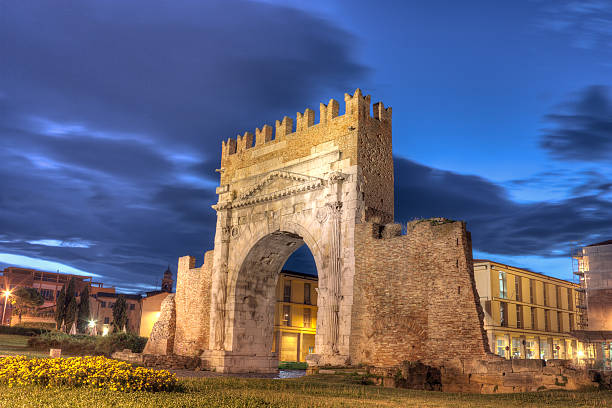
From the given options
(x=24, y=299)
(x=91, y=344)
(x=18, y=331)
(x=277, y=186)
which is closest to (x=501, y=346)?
(x=277, y=186)

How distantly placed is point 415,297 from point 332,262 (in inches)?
146

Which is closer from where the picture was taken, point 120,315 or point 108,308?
point 120,315

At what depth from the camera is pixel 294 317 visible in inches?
1703

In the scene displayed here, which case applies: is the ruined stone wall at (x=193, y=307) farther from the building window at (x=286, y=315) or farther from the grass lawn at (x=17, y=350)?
the building window at (x=286, y=315)

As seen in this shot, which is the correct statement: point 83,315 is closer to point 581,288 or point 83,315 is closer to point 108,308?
point 108,308

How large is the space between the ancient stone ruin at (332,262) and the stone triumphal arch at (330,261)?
0.05 metres

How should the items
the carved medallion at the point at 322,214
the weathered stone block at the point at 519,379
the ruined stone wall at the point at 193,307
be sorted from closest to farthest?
the weathered stone block at the point at 519,379, the carved medallion at the point at 322,214, the ruined stone wall at the point at 193,307

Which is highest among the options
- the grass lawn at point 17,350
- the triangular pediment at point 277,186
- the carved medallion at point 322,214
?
the triangular pediment at point 277,186

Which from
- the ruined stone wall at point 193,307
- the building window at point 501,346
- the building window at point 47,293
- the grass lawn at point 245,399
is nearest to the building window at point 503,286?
the building window at point 501,346

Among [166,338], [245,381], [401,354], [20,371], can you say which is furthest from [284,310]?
[20,371]

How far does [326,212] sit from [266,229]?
13.0ft

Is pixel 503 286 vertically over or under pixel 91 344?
over

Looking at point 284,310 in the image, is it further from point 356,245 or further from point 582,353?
point 356,245

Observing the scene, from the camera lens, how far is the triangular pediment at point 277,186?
878 inches
